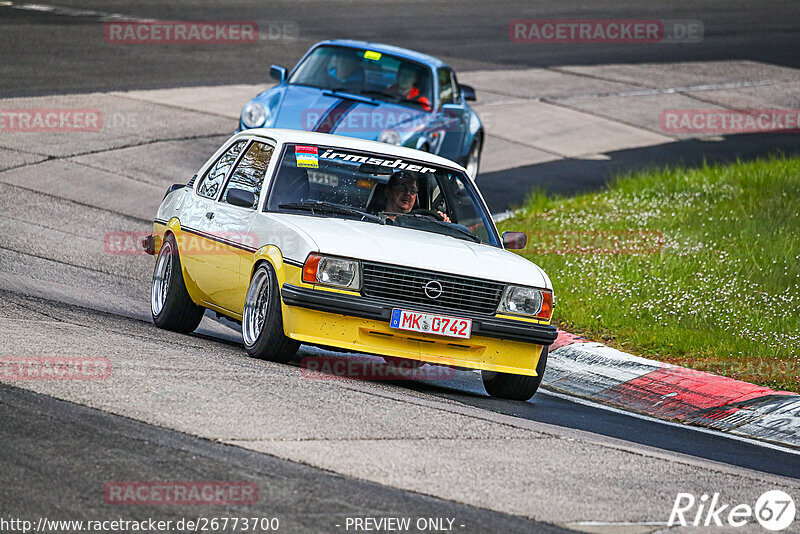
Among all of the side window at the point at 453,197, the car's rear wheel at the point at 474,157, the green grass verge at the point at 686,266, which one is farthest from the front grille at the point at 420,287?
the car's rear wheel at the point at 474,157

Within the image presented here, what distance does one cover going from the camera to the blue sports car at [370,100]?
13906mm

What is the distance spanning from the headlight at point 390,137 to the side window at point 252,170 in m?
4.76

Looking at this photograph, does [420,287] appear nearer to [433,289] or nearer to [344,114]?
[433,289]

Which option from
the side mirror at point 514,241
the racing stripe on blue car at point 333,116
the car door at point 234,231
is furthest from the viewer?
the racing stripe on blue car at point 333,116

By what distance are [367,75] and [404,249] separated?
24.5ft

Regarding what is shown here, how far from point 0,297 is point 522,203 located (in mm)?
8594

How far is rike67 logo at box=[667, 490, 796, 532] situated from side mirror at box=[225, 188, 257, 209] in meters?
3.67

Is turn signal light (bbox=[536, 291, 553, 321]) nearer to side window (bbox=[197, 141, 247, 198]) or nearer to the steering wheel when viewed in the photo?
the steering wheel

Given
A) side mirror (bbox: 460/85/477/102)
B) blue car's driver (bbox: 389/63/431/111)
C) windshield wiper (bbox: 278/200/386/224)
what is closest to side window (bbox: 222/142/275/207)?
windshield wiper (bbox: 278/200/386/224)

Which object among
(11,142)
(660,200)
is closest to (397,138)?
(660,200)

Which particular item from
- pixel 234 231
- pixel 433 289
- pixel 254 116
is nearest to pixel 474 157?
pixel 254 116

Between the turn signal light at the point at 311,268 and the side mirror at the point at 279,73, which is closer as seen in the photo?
the turn signal light at the point at 311,268

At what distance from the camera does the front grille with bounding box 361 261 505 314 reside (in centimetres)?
768

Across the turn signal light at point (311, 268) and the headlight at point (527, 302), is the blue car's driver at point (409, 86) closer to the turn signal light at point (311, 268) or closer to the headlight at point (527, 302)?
the headlight at point (527, 302)
